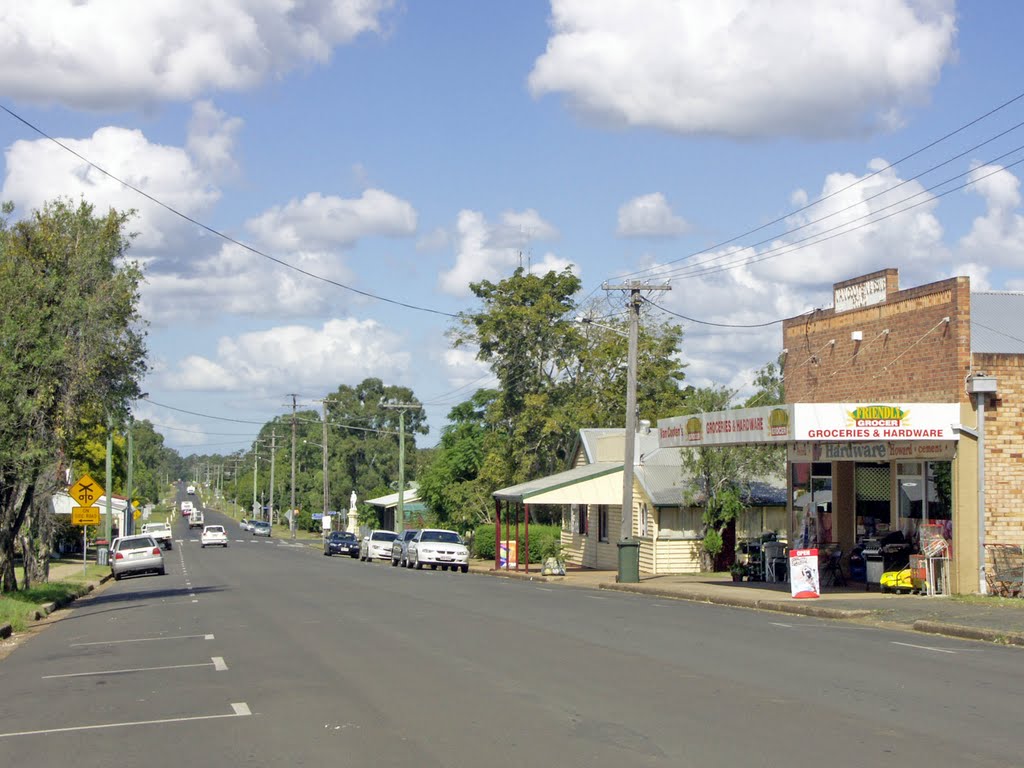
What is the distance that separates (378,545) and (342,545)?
9682mm

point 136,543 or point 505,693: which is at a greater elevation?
point 505,693

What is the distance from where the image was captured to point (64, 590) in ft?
104

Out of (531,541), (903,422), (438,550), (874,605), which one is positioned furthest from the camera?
(531,541)

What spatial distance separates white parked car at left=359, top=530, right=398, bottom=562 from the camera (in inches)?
2271

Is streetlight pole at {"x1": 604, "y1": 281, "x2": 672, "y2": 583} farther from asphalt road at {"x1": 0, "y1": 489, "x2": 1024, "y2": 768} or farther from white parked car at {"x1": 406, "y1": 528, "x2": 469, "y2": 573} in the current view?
asphalt road at {"x1": 0, "y1": 489, "x2": 1024, "y2": 768}

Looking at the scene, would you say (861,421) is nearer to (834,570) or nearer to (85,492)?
(834,570)

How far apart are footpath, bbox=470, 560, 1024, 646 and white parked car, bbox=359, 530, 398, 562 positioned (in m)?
23.5

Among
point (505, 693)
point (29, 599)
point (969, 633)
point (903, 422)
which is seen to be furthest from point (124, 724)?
point (29, 599)

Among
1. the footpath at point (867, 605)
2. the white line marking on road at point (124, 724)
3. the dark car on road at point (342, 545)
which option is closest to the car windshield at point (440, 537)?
the footpath at point (867, 605)

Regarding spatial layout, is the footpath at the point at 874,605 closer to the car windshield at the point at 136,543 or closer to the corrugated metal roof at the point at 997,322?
the corrugated metal roof at the point at 997,322

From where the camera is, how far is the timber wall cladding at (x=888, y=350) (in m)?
25.3

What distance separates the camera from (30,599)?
27812 mm

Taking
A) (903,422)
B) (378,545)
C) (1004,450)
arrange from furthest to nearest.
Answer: (378,545) → (1004,450) → (903,422)

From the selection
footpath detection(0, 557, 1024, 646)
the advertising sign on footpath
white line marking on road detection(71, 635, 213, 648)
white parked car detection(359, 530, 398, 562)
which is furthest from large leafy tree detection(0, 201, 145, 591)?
white parked car detection(359, 530, 398, 562)
